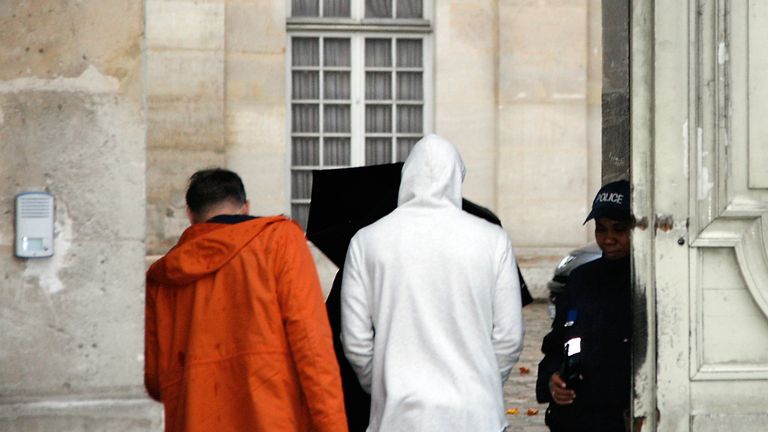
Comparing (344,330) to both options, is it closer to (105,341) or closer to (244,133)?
(105,341)

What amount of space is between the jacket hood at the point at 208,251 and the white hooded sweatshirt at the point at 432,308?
1.19ft

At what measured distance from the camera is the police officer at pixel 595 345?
5.32 metres

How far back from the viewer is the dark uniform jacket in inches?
210

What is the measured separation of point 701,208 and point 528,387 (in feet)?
17.5

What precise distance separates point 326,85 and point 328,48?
0.42 metres

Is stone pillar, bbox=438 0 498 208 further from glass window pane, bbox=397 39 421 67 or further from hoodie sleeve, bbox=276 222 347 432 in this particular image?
hoodie sleeve, bbox=276 222 347 432

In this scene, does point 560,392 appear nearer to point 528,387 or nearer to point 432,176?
point 432,176

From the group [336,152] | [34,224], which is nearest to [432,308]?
[34,224]

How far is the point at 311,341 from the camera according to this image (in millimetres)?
4926

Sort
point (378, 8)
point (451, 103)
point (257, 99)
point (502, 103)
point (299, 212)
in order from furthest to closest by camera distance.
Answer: point (299, 212), point (378, 8), point (451, 103), point (502, 103), point (257, 99)

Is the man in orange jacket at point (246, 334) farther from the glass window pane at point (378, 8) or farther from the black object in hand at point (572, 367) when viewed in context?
the glass window pane at point (378, 8)

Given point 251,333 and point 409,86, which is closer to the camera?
point 251,333

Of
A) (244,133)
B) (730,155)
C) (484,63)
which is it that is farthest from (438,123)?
(730,155)

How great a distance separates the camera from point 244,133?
16.1m
